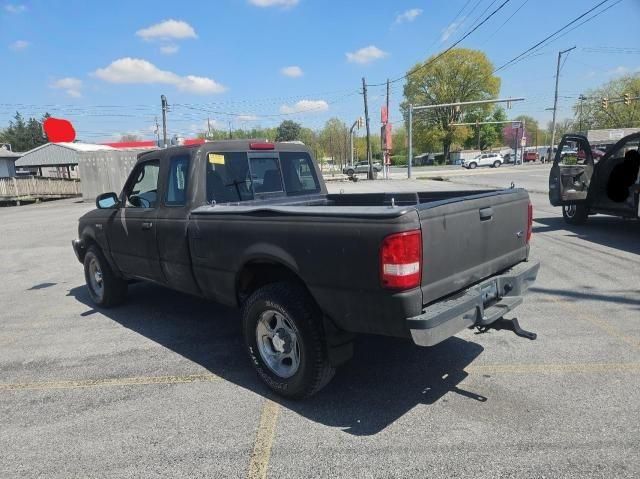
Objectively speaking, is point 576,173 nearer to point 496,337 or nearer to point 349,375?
point 496,337

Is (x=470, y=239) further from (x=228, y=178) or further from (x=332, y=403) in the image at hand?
(x=228, y=178)

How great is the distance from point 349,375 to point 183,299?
3234 millimetres

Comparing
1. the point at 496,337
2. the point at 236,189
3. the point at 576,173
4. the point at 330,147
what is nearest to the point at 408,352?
the point at 496,337

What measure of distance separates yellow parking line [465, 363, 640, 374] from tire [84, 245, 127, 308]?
4.31 metres

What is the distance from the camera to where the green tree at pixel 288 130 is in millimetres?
94231

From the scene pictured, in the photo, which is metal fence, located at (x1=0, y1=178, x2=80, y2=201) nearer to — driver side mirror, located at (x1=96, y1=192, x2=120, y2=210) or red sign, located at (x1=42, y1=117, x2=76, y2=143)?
red sign, located at (x1=42, y1=117, x2=76, y2=143)

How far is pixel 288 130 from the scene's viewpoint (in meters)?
97.4

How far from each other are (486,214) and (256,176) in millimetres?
2342

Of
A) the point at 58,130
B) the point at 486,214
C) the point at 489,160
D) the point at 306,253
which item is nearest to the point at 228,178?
the point at 306,253

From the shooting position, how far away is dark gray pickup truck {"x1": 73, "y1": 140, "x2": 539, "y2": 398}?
2746mm

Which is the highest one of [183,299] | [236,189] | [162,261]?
[236,189]

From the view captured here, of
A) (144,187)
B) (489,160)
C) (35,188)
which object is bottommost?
(489,160)

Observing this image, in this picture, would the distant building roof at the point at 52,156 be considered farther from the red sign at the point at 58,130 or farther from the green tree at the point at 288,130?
the green tree at the point at 288,130

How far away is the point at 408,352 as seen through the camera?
4.18 m
